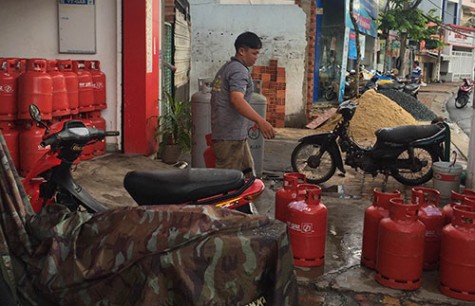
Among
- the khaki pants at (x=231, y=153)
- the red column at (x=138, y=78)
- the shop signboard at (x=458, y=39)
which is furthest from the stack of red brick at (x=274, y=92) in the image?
the shop signboard at (x=458, y=39)

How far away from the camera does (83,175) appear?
259 inches

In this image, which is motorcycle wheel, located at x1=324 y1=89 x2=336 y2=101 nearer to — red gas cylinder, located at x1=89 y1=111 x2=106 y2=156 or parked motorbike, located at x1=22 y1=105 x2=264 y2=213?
red gas cylinder, located at x1=89 y1=111 x2=106 y2=156

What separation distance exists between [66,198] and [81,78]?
3.78 m

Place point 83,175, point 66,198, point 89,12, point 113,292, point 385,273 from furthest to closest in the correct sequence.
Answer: point 89,12
point 83,175
point 385,273
point 66,198
point 113,292

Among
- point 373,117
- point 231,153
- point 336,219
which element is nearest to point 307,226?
point 231,153

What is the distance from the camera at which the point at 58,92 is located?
21.6ft

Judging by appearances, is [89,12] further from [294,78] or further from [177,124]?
[294,78]

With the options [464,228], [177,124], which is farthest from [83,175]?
[464,228]

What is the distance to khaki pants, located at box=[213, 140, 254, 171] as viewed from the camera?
523 cm

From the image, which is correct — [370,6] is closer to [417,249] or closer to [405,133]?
[405,133]

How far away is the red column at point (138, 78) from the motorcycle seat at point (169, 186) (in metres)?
4.83

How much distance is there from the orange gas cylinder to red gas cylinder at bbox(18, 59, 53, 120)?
499mm

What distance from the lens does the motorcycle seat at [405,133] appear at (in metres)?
7.18

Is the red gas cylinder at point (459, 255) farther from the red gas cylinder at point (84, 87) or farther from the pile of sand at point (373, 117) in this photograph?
the pile of sand at point (373, 117)
